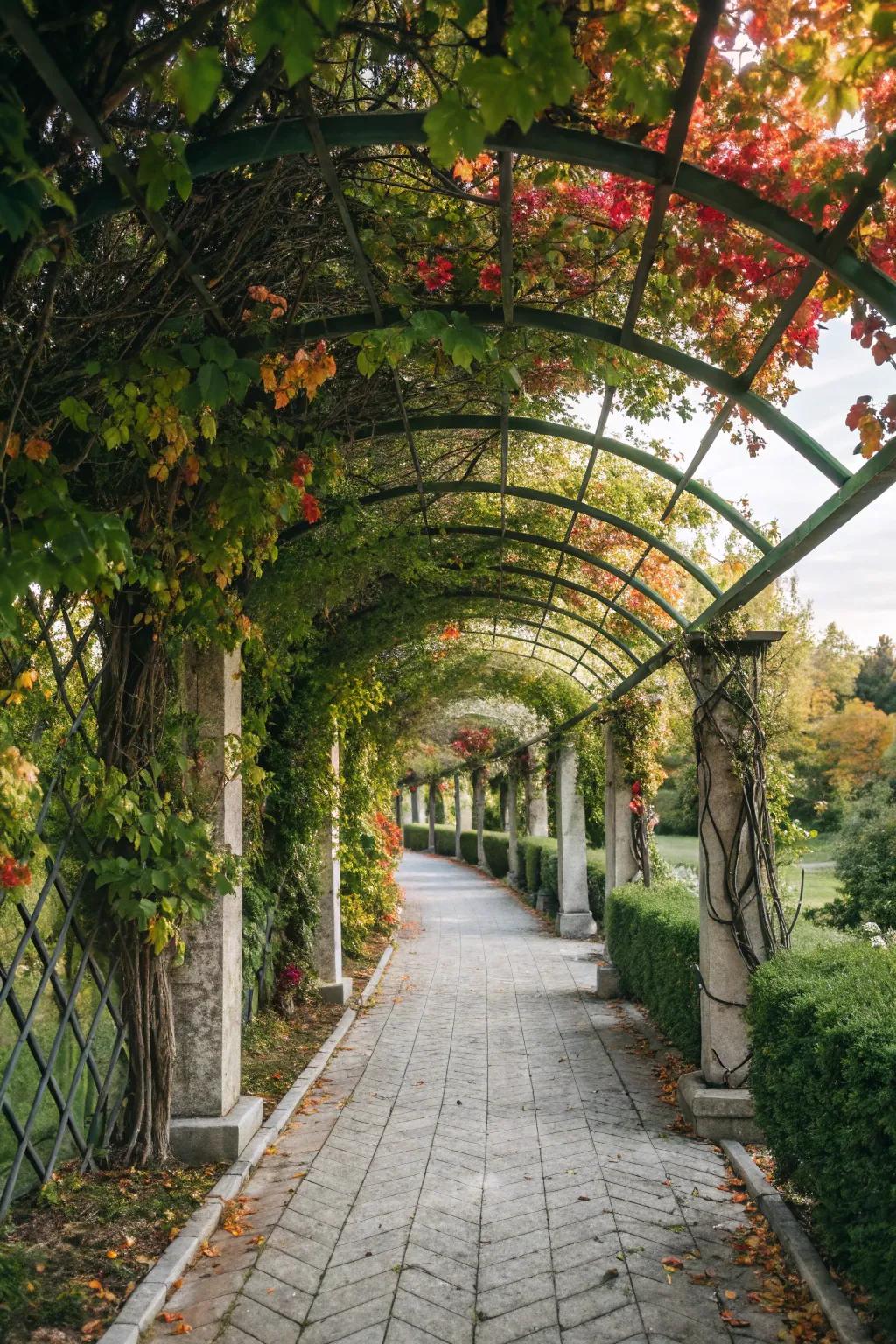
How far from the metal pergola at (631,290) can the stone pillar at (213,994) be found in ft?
4.42

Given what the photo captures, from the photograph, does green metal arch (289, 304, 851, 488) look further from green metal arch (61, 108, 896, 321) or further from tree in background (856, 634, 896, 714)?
tree in background (856, 634, 896, 714)

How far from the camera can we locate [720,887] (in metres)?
5.73

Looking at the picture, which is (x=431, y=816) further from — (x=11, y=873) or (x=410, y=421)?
(x=11, y=873)

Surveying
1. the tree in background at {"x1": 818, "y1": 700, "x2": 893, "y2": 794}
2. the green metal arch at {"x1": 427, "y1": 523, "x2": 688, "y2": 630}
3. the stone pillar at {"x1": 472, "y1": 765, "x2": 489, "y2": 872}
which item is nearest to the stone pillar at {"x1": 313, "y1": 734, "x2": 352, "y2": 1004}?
the green metal arch at {"x1": 427, "y1": 523, "x2": 688, "y2": 630}

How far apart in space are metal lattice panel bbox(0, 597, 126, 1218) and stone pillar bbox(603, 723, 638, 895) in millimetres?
6579

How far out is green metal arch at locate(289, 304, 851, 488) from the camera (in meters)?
3.73

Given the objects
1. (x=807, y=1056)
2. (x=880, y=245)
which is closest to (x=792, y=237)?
(x=880, y=245)

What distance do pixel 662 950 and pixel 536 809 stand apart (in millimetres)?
12781

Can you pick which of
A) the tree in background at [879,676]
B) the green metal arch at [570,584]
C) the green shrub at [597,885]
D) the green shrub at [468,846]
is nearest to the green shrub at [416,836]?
the green shrub at [468,846]

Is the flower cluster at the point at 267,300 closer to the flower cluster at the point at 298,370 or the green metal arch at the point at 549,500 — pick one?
the flower cluster at the point at 298,370

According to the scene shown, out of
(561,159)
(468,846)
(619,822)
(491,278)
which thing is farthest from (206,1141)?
(468,846)

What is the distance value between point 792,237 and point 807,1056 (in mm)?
2845

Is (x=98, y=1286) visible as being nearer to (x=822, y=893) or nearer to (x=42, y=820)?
(x=42, y=820)

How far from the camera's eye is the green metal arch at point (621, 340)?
373 cm
